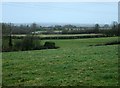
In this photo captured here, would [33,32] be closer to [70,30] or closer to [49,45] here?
[49,45]

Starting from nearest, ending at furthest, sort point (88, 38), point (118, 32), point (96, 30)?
1. point (118, 32)
2. point (96, 30)
3. point (88, 38)

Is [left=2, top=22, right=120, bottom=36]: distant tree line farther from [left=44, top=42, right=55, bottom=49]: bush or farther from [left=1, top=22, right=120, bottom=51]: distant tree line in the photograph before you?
[left=44, top=42, right=55, bottom=49]: bush

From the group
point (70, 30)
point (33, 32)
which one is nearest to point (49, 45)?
point (33, 32)

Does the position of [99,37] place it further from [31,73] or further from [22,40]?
[31,73]

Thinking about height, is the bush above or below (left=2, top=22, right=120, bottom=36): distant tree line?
below

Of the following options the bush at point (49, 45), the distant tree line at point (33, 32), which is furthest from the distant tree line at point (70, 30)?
the bush at point (49, 45)

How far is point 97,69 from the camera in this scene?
38.3 ft

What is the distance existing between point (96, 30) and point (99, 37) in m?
2.21

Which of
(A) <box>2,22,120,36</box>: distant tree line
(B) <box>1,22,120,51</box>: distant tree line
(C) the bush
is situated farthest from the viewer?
(C) the bush

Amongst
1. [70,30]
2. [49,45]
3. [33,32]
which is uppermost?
[70,30]

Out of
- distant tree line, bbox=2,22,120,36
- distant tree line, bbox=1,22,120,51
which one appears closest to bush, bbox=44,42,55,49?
distant tree line, bbox=1,22,120,51

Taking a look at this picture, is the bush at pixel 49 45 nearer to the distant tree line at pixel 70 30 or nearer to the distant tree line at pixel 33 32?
the distant tree line at pixel 33 32

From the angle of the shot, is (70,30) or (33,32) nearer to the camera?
(33,32)

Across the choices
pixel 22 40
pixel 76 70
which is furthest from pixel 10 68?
pixel 22 40
